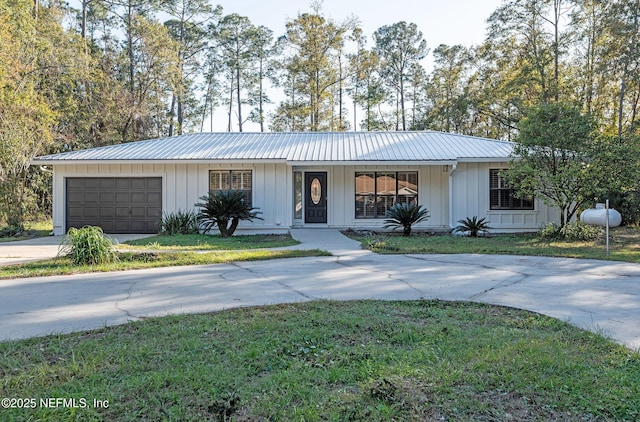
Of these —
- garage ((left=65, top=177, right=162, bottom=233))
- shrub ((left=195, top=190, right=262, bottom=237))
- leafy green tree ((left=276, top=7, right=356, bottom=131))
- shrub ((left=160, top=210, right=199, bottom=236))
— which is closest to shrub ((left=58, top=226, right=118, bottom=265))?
shrub ((left=195, top=190, right=262, bottom=237))

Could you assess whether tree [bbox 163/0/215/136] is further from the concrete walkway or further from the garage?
the concrete walkway

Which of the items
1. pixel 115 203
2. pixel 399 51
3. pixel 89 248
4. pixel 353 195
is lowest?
pixel 89 248

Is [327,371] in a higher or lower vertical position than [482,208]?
lower

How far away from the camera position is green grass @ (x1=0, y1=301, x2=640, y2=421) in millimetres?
2520

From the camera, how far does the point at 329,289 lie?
6.01 meters

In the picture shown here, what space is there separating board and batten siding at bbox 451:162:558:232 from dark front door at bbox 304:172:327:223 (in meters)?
4.54

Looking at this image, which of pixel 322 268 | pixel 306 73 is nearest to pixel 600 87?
pixel 306 73

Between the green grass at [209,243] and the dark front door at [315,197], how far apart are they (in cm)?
238

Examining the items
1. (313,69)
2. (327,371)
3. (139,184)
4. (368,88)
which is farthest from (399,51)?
(327,371)

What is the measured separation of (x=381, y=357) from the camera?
3.27 m

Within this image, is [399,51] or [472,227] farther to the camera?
[399,51]

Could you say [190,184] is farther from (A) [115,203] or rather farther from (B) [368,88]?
(B) [368,88]

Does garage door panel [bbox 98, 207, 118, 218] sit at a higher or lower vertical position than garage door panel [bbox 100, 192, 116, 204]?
lower

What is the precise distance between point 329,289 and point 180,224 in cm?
927
